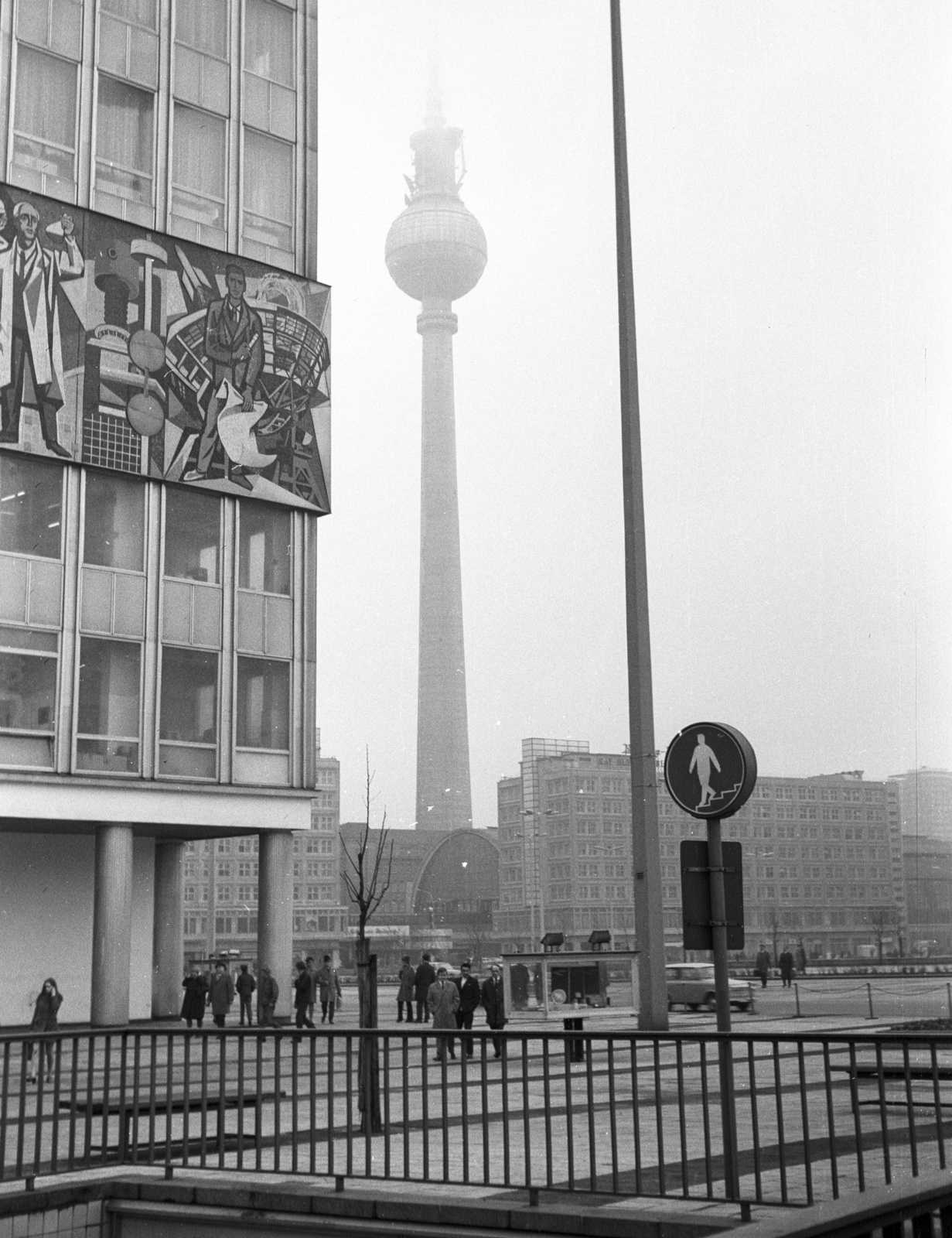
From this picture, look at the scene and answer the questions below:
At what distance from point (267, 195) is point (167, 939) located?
739 inches

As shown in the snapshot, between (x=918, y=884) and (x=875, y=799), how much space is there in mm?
8306

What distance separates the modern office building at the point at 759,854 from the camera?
125 metres

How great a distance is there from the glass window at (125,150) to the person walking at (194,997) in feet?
56.5

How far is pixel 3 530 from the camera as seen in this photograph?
3266 centimetres

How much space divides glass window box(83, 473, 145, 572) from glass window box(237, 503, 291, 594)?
284 centimetres

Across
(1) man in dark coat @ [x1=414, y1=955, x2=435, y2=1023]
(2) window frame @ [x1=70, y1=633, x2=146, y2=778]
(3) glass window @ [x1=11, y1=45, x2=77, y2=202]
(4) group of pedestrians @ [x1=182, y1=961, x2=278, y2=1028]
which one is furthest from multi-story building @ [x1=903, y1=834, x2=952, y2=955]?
(3) glass window @ [x1=11, y1=45, x2=77, y2=202]

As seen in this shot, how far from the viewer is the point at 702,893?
944 centimetres

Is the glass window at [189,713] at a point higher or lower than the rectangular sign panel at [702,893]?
higher

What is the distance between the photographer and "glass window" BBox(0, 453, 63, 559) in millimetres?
32750

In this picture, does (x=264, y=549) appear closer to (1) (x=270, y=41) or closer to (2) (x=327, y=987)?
(2) (x=327, y=987)

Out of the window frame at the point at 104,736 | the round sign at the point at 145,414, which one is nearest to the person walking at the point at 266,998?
the window frame at the point at 104,736

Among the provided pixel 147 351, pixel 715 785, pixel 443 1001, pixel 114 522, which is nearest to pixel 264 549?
pixel 114 522

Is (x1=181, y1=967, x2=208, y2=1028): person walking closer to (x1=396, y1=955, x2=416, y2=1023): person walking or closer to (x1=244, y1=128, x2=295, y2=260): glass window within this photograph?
(x1=396, y1=955, x2=416, y2=1023): person walking

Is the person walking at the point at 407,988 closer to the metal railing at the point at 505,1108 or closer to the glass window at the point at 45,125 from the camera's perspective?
the glass window at the point at 45,125
